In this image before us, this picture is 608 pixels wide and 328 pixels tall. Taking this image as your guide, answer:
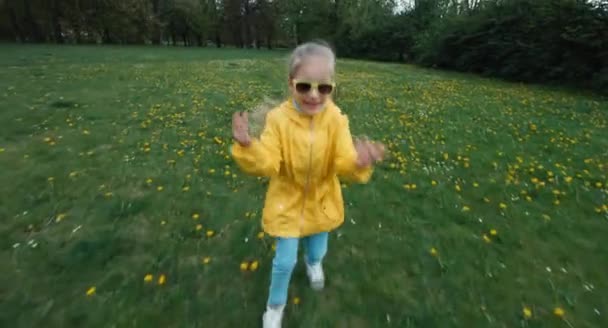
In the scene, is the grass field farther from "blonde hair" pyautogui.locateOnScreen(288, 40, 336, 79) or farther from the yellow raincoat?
"blonde hair" pyautogui.locateOnScreen(288, 40, 336, 79)

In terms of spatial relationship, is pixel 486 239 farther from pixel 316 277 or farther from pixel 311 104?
pixel 311 104

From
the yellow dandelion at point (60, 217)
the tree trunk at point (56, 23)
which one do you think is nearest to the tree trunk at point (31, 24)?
the tree trunk at point (56, 23)

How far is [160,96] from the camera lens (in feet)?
38.1

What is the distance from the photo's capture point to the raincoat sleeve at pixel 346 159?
7.78ft

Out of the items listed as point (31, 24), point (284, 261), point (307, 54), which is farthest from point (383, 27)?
point (31, 24)

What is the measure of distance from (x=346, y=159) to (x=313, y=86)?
569 mm

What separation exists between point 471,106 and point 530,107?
2.09 m

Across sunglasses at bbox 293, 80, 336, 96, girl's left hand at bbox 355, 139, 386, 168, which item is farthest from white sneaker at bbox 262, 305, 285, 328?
sunglasses at bbox 293, 80, 336, 96

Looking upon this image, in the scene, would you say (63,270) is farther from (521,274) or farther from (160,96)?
(160,96)

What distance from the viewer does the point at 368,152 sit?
2240mm

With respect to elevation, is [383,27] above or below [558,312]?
above

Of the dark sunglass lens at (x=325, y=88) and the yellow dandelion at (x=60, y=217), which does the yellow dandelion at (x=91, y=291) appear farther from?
the dark sunglass lens at (x=325, y=88)

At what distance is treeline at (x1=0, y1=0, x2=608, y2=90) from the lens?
17.6m

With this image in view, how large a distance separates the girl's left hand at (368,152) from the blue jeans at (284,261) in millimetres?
796
